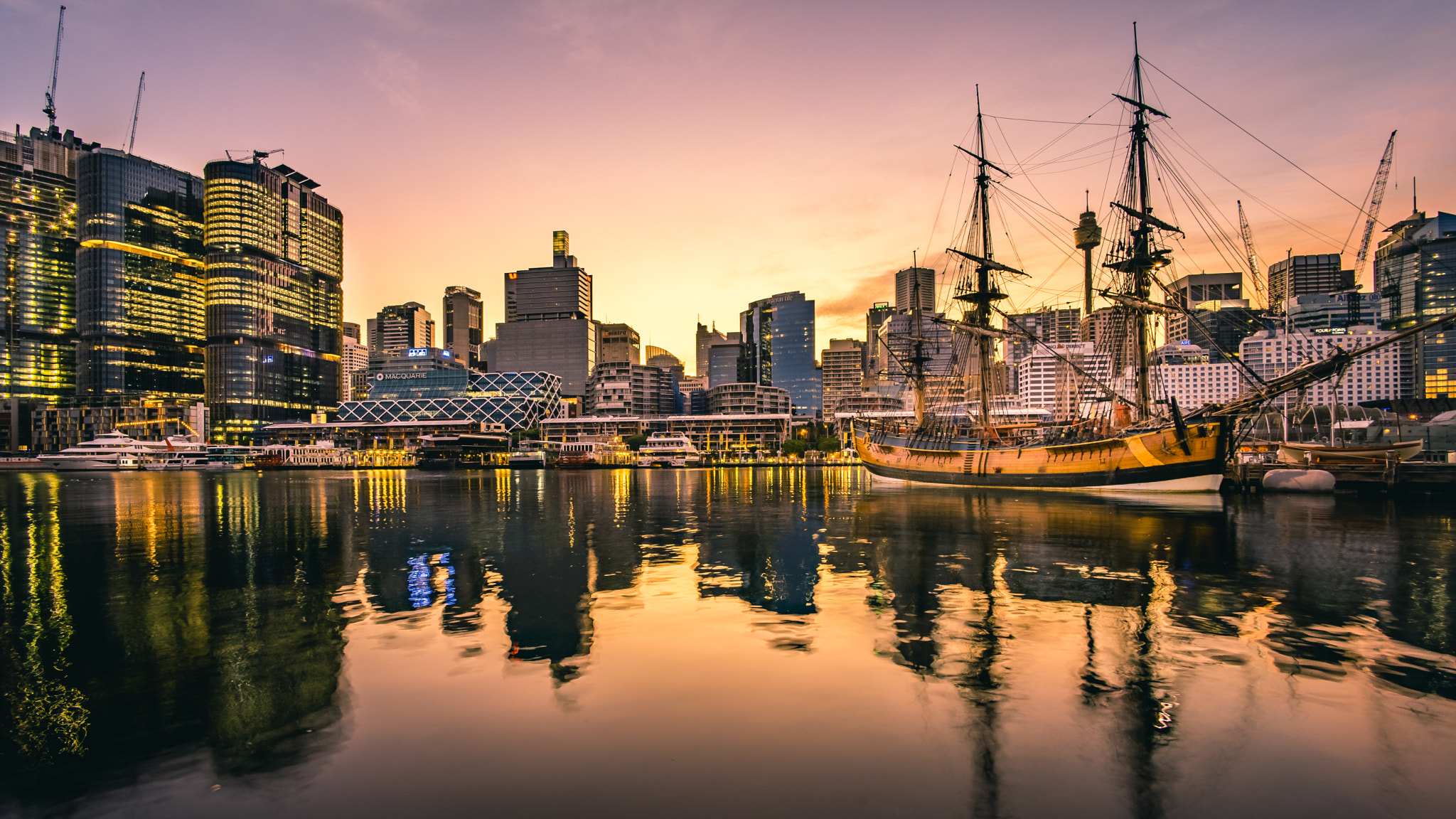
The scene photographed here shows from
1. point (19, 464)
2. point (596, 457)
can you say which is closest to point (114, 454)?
point (19, 464)

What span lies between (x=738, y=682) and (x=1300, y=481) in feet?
205

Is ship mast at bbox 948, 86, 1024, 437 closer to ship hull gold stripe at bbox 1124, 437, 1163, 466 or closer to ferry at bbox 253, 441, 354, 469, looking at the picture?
ship hull gold stripe at bbox 1124, 437, 1163, 466

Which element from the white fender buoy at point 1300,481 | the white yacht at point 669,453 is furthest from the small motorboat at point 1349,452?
the white yacht at point 669,453

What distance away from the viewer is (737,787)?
8.98 meters

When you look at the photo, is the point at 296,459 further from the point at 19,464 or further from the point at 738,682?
the point at 738,682

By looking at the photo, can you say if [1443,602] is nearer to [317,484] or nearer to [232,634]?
[232,634]

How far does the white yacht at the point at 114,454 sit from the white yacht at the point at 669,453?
112839mm

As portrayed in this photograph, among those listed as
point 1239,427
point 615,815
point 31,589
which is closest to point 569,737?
point 615,815

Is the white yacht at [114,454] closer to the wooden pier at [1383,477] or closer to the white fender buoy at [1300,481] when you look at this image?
the wooden pier at [1383,477]

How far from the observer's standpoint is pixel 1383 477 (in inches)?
2077

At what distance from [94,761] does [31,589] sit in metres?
17.4

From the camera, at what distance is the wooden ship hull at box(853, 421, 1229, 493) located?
50.2 meters

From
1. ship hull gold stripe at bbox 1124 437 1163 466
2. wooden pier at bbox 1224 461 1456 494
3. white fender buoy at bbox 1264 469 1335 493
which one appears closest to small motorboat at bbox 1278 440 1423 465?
wooden pier at bbox 1224 461 1456 494

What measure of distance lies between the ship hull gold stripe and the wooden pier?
8.41 metres
